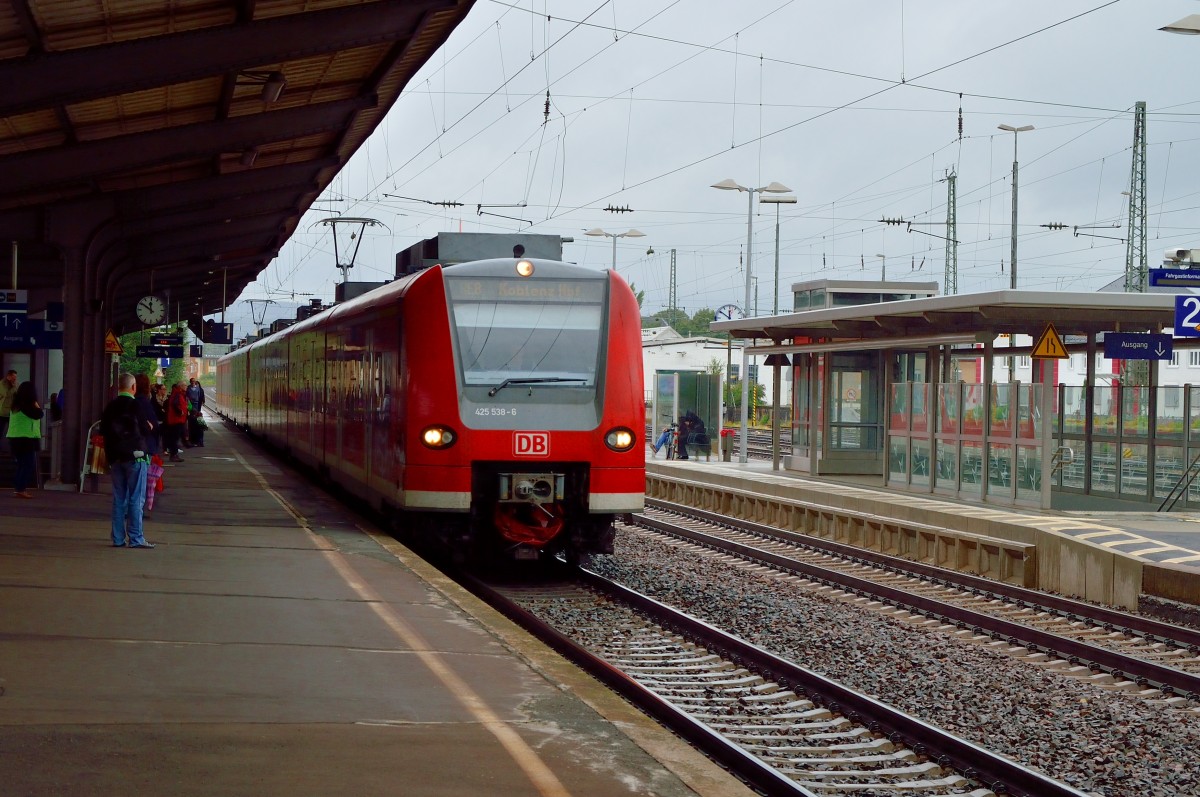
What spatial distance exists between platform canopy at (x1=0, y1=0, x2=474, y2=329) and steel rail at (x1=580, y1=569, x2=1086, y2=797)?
5849mm

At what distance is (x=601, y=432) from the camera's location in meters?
12.6

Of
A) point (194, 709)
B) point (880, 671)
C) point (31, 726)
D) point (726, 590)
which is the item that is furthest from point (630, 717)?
point (726, 590)

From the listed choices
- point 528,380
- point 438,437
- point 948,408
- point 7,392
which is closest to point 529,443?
point 528,380

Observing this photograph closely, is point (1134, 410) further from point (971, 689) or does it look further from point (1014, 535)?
point (971, 689)

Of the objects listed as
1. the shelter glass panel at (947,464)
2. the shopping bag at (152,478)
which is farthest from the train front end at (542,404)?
the shelter glass panel at (947,464)

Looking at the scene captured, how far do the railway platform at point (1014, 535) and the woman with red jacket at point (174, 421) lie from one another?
10229mm

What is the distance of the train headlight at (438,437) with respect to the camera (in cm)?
1236

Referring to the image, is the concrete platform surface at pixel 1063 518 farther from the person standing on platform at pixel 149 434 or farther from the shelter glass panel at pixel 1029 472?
the person standing on platform at pixel 149 434

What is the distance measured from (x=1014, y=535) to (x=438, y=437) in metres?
6.77

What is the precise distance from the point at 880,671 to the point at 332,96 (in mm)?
9660

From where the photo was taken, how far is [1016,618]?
1263cm

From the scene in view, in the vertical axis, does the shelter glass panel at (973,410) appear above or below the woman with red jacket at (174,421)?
above

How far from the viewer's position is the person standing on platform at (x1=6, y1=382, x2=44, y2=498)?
16547 millimetres

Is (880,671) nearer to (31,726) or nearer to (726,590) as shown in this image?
(726,590)
